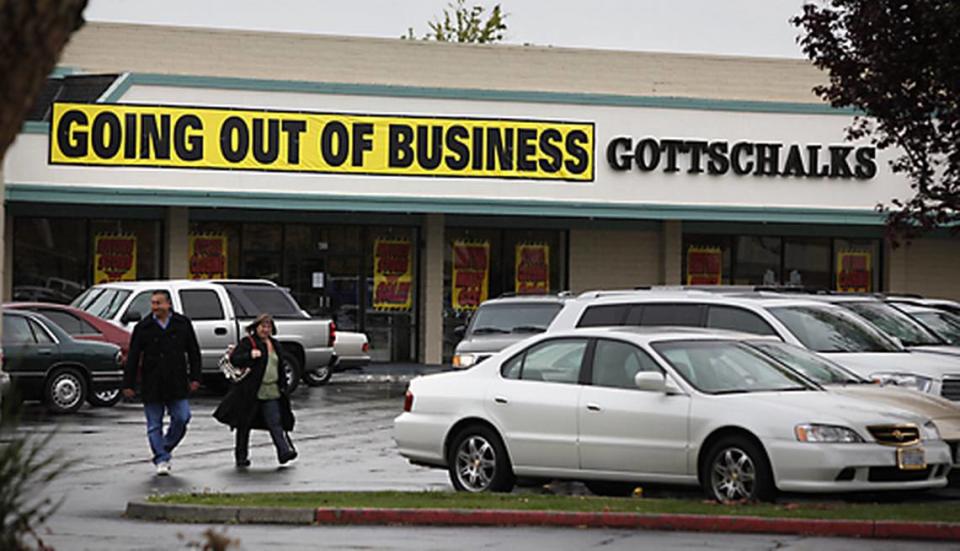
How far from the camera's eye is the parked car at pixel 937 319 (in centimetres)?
2108

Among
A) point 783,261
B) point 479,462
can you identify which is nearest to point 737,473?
point 479,462

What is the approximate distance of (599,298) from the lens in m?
19.4

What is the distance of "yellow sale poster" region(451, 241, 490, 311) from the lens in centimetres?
3753

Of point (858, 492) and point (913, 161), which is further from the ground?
point (913, 161)

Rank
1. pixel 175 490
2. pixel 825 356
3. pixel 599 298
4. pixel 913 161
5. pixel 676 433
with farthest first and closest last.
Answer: pixel 913 161 → pixel 599 298 → pixel 825 356 → pixel 175 490 → pixel 676 433

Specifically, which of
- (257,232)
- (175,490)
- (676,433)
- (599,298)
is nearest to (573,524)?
(676,433)

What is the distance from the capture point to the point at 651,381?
1448 centimetres

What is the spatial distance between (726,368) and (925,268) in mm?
A: 25561

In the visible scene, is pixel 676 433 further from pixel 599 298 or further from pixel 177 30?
pixel 177 30

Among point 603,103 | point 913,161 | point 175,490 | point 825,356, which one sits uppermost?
point 603,103

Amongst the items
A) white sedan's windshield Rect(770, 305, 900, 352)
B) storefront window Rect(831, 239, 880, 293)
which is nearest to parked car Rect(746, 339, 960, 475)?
white sedan's windshield Rect(770, 305, 900, 352)

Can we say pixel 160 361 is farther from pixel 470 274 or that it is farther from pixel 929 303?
pixel 470 274

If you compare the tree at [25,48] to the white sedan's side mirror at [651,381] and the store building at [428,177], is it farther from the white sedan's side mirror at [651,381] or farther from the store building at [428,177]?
the store building at [428,177]

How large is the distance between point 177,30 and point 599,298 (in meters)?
19.6
